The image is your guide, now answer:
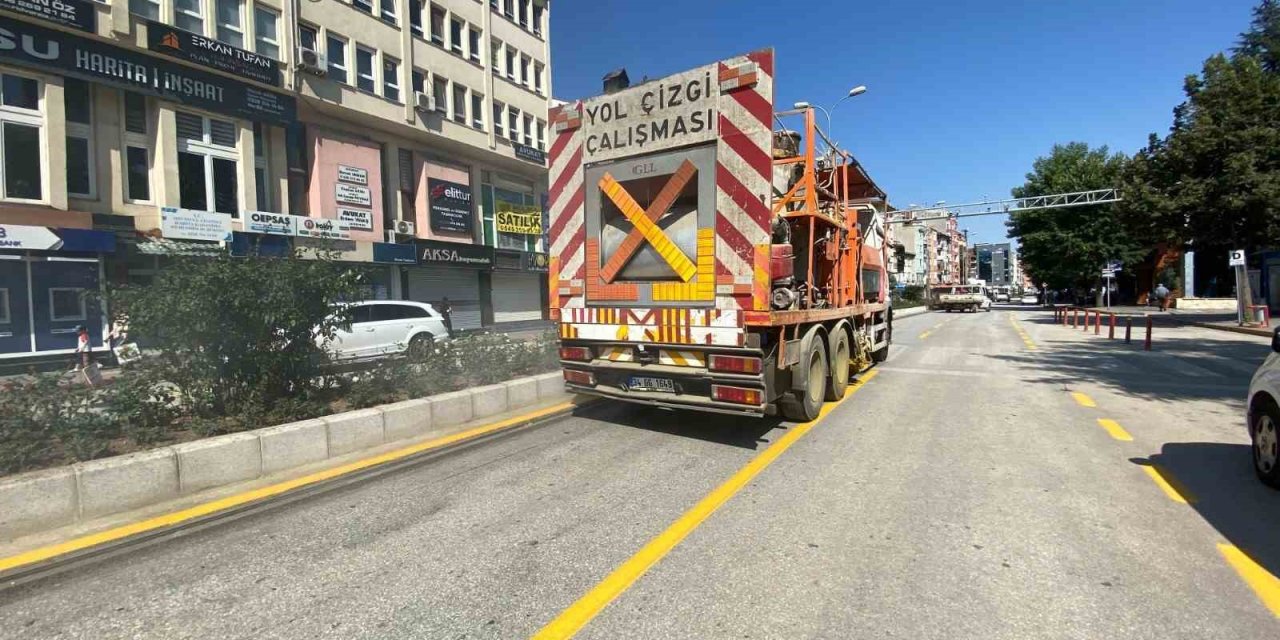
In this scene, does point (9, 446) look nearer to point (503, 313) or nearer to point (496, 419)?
point (496, 419)

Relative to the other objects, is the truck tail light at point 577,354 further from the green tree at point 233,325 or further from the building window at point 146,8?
the building window at point 146,8

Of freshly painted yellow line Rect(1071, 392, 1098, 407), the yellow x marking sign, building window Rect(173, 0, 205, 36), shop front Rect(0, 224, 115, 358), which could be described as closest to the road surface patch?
freshly painted yellow line Rect(1071, 392, 1098, 407)

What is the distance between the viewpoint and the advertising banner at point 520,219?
30.0 m

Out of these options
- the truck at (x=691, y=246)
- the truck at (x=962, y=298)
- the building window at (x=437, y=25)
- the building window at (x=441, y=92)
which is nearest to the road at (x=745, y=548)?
the truck at (x=691, y=246)

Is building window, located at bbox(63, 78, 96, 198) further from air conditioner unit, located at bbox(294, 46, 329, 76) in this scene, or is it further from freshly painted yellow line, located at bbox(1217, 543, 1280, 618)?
freshly painted yellow line, located at bbox(1217, 543, 1280, 618)

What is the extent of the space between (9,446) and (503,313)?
2708cm

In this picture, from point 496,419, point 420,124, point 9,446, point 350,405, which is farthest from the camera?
point 420,124

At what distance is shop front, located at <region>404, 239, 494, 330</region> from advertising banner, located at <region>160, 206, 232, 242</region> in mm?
7273

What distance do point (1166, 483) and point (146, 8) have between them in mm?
23231

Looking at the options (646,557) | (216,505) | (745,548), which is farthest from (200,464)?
(745,548)

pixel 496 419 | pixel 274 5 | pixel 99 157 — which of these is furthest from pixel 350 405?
pixel 274 5

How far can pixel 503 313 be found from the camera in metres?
30.9

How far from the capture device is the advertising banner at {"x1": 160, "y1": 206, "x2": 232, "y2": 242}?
55.4 feet

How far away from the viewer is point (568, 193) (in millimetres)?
7008
